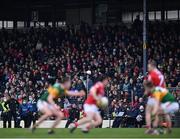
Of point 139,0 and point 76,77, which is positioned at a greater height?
point 139,0

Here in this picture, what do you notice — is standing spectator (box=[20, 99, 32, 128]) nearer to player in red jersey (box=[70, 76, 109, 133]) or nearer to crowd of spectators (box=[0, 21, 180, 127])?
crowd of spectators (box=[0, 21, 180, 127])

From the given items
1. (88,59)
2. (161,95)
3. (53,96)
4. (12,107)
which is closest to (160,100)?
(161,95)

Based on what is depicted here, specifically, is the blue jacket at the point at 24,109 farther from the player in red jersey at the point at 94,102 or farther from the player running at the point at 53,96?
the player in red jersey at the point at 94,102

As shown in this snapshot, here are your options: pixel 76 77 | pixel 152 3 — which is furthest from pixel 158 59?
pixel 152 3

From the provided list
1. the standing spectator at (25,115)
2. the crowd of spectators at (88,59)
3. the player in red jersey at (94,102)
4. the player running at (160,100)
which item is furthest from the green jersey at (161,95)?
the standing spectator at (25,115)

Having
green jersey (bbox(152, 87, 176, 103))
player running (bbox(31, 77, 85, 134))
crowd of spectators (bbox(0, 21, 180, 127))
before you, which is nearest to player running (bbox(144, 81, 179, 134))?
green jersey (bbox(152, 87, 176, 103))

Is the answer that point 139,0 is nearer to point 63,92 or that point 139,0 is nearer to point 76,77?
point 76,77

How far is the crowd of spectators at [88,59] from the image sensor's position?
38.5 metres

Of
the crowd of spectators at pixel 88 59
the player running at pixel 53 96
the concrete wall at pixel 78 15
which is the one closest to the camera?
the player running at pixel 53 96

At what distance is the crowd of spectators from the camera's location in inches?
1517

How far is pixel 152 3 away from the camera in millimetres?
50219

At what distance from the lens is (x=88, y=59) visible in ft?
144

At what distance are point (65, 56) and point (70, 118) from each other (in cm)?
846

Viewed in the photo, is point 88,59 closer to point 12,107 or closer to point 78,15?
point 12,107
